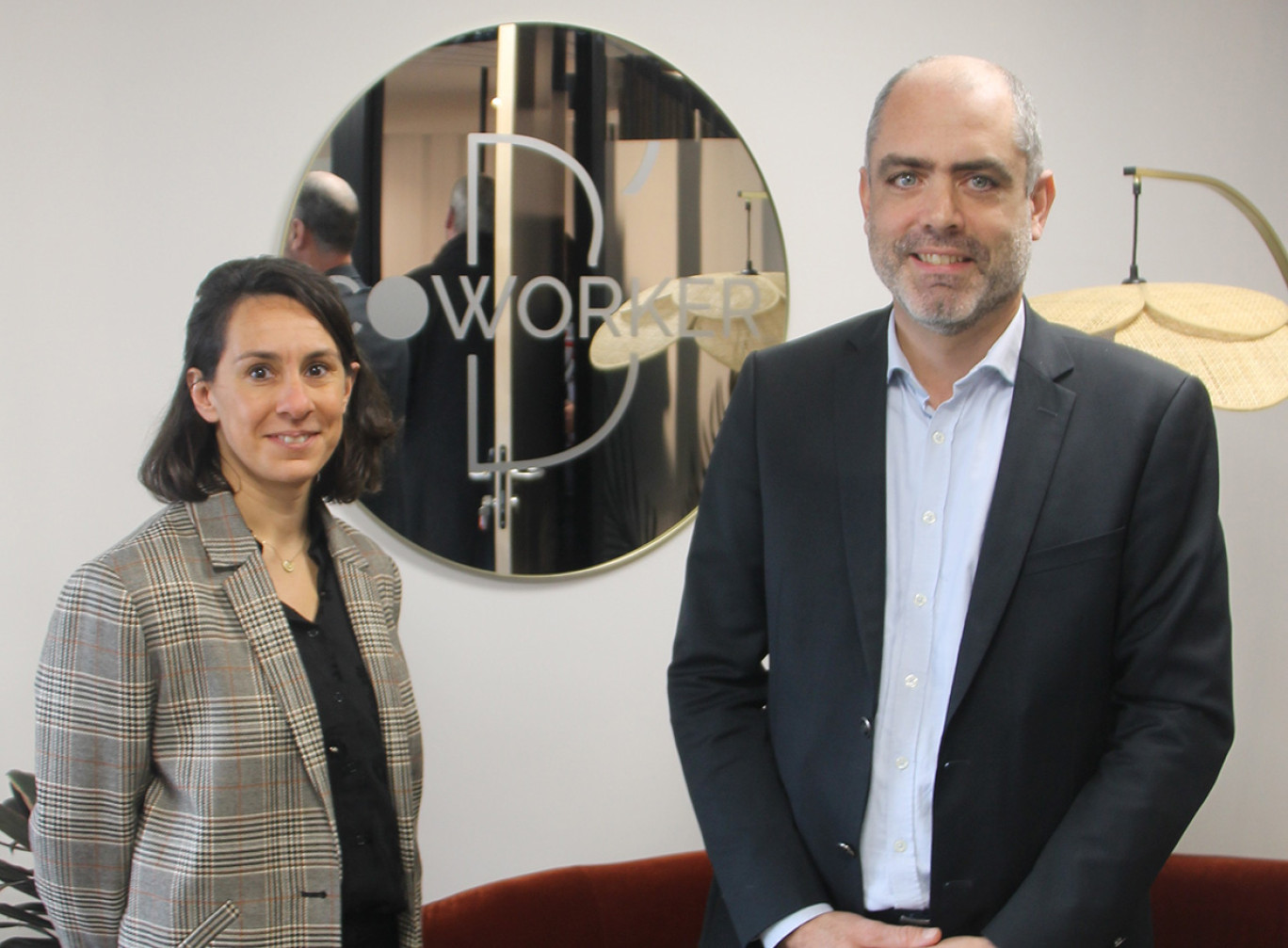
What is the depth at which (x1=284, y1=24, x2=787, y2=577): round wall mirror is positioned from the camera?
8.66ft

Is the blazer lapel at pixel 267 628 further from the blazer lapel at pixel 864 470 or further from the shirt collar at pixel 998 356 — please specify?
the shirt collar at pixel 998 356

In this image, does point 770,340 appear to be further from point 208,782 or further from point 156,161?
point 208,782

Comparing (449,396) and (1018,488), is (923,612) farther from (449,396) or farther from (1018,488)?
(449,396)

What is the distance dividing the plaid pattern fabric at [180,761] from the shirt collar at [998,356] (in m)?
0.94

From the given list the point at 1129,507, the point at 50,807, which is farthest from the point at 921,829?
the point at 50,807

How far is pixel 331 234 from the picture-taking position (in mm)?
2611

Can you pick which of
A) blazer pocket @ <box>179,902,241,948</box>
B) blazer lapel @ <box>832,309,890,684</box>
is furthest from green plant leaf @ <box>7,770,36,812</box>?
blazer lapel @ <box>832,309,890,684</box>

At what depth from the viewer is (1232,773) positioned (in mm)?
3031

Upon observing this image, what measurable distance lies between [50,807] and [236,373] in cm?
65

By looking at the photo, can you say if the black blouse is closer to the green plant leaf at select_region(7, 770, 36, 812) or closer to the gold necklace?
the gold necklace

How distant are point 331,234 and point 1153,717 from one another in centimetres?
199

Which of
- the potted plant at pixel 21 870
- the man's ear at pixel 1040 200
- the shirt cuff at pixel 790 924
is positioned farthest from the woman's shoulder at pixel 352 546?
the man's ear at pixel 1040 200

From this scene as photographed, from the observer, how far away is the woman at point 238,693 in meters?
1.56

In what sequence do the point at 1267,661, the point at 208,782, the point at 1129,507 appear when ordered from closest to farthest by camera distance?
the point at 1129,507
the point at 208,782
the point at 1267,661
